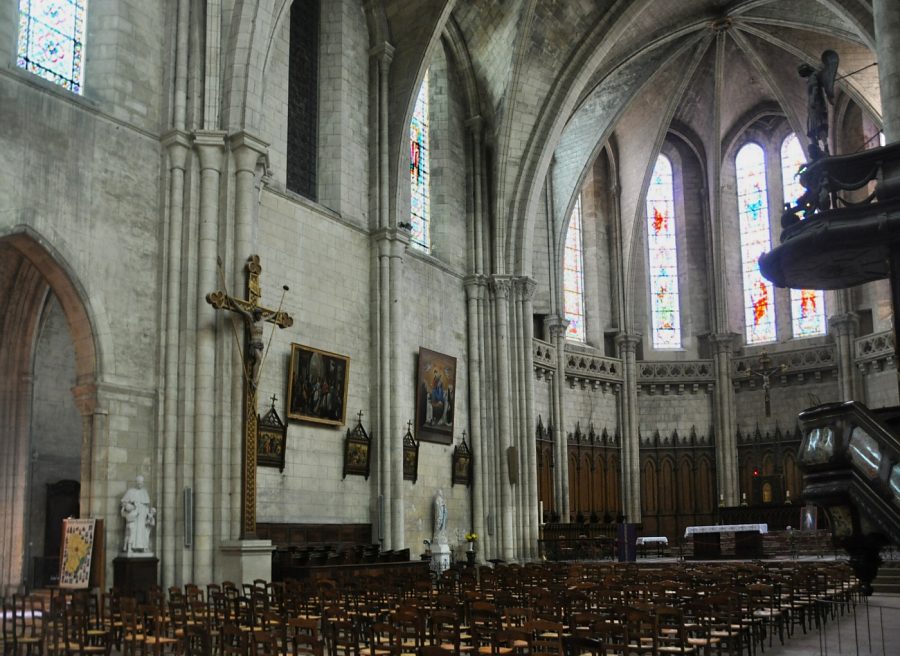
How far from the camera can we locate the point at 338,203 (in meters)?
23.2

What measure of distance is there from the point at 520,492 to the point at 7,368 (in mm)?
13594

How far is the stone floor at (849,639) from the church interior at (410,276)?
275cm

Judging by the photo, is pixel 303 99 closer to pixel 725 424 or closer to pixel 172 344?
pixel 172 344

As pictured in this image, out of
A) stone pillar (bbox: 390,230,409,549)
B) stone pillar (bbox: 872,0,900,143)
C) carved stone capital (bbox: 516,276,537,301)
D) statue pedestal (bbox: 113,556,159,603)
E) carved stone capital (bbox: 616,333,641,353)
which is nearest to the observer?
stone pillar (bbox: 872,0,900,143)

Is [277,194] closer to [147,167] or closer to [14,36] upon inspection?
[147,167]

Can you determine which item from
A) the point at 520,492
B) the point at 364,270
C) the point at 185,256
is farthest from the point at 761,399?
the point at 185,256

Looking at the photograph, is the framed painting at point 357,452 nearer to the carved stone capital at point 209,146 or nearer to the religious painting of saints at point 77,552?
the religious painting of saints at point 77,552

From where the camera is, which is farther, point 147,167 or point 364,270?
point 364,270

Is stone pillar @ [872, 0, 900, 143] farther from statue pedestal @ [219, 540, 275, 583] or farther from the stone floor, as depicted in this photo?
statue pedestal @ [219, 540, 275, 583]

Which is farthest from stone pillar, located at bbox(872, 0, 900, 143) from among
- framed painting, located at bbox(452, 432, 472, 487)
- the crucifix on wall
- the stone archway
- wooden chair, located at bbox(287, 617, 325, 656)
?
the crucifix on wall

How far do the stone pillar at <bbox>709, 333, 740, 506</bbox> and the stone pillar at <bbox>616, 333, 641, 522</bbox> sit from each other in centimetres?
281

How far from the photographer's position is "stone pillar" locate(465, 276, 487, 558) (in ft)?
87.3

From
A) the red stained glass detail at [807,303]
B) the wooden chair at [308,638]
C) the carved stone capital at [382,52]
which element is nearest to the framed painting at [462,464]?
the carved stone capital at [382,52]

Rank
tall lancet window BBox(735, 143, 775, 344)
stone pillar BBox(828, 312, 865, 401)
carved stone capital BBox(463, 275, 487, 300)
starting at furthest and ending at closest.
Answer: tall lancet window BBox(735, 143, 775, 344)
stone pillar BBox(828, 312, 865, 401)
carved stone capital BBox(463, 275, 487, 300)
